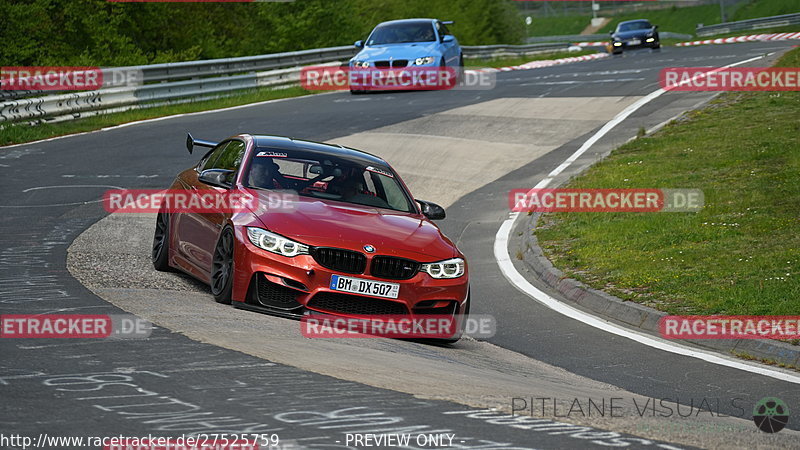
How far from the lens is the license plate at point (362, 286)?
8.85 metres

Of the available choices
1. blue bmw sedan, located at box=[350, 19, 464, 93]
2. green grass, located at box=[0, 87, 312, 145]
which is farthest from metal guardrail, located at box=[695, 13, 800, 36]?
green grass, located at box=[0, 87, 312, 145]

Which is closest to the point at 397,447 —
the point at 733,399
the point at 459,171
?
the point at 733,399

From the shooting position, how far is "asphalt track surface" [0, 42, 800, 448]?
541 centimetres

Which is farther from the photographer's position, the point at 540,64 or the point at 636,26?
the point at 636,26

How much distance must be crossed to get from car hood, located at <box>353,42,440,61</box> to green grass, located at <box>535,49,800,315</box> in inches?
348

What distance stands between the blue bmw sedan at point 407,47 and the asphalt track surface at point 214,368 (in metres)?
10.4

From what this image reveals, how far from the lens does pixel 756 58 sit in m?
33.2

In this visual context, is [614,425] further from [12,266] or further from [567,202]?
[567,202]

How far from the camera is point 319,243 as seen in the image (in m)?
8.95

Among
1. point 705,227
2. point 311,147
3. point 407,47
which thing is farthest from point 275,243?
point 407,47

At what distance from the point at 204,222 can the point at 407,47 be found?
19791 millimetres

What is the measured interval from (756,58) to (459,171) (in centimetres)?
1683

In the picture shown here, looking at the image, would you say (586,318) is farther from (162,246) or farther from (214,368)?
(214,368)

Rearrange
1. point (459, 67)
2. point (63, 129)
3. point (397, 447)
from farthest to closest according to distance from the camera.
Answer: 1. point (459, 67)
2. point (63, 129)
3. point (397, 447)
